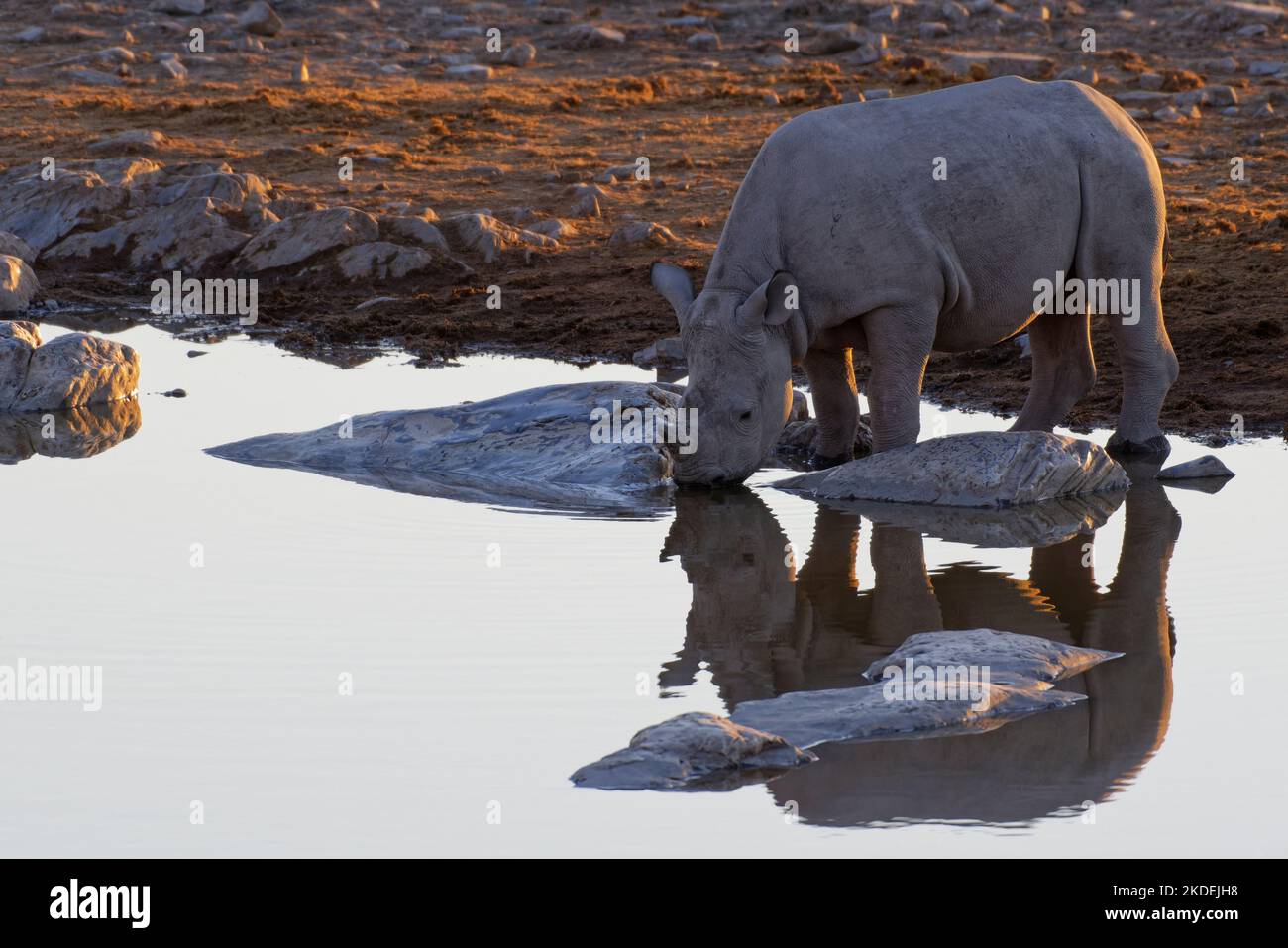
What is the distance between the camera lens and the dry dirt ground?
14891 millimetres

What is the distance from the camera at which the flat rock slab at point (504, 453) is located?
1059cm

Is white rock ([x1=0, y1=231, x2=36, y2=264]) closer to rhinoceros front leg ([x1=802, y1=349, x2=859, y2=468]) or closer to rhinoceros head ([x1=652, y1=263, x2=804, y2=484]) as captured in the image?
rhinoceros front leg ([x1=802, y1=349, x2=859, y2=468])

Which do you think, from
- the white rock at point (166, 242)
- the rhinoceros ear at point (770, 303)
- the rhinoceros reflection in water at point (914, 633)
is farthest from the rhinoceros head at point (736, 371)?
the white rock at point (166, 242)

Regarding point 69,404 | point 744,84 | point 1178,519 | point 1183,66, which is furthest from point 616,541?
point 1183,66

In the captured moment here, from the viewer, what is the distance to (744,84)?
83.0 feet

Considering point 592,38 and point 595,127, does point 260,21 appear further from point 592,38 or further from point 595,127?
point 595,127

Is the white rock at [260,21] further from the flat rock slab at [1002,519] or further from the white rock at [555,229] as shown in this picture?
the flat rock slab at [1002,519]

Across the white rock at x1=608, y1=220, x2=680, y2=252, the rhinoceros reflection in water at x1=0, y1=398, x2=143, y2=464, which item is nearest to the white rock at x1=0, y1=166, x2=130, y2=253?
the white rock at x1=608, y1=220, x2=680, y2=252

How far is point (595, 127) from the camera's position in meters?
22.8

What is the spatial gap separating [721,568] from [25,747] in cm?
358

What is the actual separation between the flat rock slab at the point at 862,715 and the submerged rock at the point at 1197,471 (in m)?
3.42

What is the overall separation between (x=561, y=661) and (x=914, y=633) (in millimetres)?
1492

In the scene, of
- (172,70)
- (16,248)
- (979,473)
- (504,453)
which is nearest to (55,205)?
(16,248)

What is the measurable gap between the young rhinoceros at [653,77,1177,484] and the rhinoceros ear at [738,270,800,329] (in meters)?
0.01
